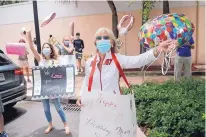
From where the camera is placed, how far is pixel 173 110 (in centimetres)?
379

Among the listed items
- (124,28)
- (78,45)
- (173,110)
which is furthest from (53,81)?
(78,45)

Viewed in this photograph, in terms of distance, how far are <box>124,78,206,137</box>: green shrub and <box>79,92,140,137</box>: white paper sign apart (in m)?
0.96

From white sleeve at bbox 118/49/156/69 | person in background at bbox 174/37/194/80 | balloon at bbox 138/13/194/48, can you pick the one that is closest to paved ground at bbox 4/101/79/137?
balloon at bbox 138/13/194/48

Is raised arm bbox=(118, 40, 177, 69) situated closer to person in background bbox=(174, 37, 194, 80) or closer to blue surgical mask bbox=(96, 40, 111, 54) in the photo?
blue surgical mask bbox=(96, 40, 111, 54)

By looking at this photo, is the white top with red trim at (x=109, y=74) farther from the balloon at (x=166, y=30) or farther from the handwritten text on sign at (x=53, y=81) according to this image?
the handwritten text on sign at (x=53, y=81)

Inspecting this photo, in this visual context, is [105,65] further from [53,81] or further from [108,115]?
[53,81]

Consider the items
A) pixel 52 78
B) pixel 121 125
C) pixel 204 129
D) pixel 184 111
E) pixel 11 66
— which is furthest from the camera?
pixel 11 66

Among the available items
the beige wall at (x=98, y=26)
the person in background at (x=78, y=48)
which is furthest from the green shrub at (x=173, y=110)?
the person in background at (x=78, y=48)

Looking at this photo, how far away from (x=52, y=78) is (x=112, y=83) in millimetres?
1970

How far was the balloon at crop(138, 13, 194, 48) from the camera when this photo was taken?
393cm

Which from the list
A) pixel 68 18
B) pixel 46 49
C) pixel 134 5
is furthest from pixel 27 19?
pixel 46 49

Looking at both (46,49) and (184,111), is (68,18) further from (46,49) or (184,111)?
(184,111)

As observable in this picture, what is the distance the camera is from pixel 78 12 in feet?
40.1

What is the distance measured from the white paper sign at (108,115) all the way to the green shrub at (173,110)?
3.14ft
